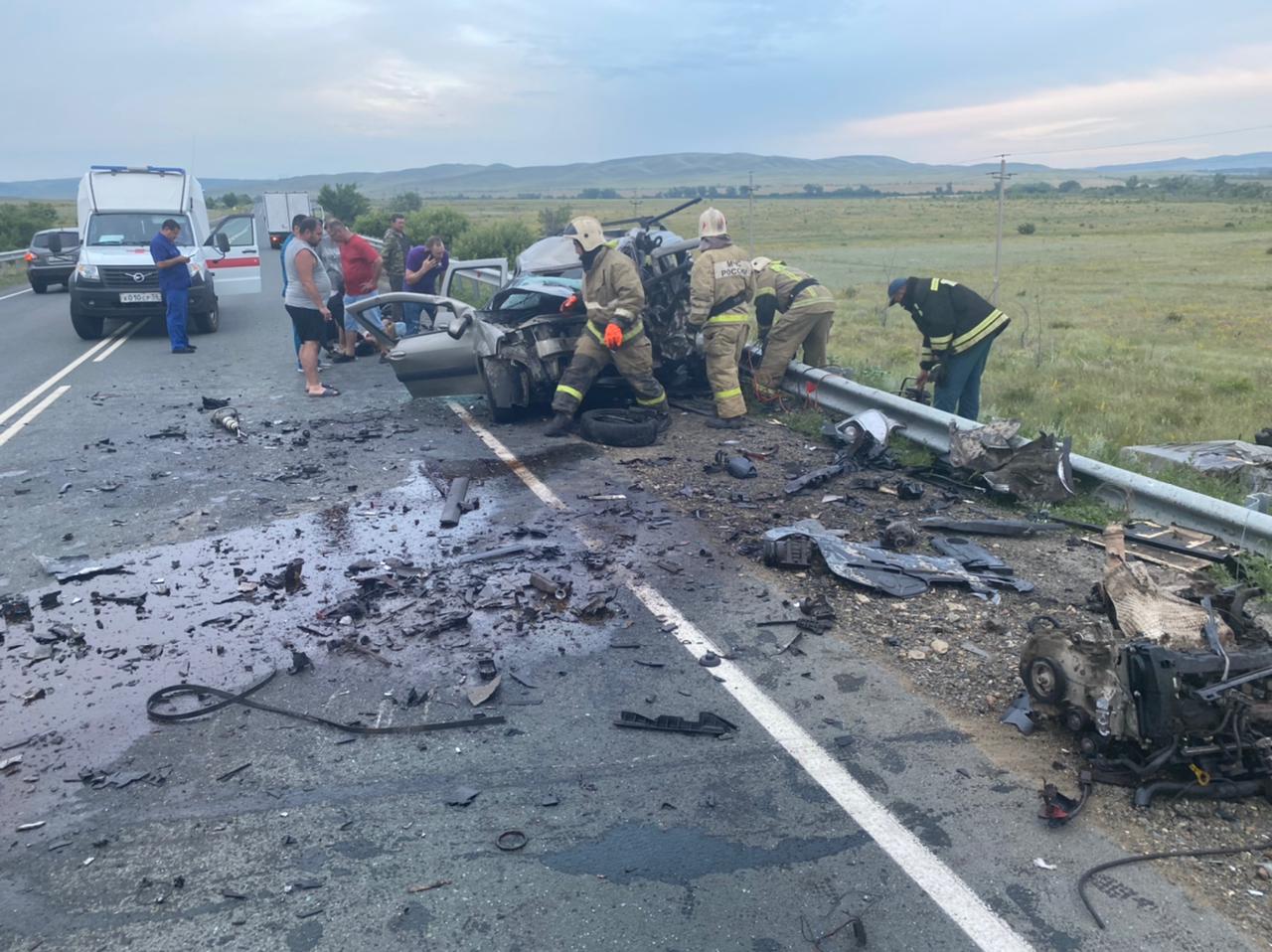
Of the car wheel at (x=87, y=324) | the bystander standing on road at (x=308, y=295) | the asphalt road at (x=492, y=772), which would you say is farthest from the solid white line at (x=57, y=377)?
the asphalt road at (x=492, y=772)

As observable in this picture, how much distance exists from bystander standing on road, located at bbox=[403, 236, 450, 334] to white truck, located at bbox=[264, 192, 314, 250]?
36.5m

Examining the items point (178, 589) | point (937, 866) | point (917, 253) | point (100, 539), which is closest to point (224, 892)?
point (937, 866)

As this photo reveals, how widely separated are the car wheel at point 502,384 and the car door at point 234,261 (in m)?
10.1

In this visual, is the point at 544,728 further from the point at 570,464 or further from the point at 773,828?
the point at 570,464

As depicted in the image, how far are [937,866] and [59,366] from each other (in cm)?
1377

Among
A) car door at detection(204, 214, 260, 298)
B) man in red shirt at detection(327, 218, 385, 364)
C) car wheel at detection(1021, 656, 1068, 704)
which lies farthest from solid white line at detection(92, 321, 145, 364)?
car wheel at detection(1021, 656, 1068, 704)

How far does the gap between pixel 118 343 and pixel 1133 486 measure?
1489cm

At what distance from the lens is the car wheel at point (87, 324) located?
15633 mm

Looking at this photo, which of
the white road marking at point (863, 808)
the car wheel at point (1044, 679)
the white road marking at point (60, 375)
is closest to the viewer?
the white road marking at point (863, 808)

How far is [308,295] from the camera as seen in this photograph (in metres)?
11.1

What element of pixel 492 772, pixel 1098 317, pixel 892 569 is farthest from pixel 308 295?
pixel 1098 317

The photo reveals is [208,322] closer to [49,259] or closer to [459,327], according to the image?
[459,327]

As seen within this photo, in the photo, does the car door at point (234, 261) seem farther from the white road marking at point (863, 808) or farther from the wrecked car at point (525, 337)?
the white road marking at point (863, 808)

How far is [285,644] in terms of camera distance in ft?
15.8
